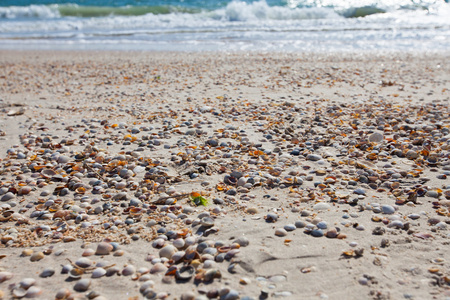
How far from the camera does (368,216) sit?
9.03 feet

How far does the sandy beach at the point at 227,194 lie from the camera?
2.14 m

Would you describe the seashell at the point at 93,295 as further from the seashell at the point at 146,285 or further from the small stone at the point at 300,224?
the small stone at the point at 300,224

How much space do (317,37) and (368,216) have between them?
13.0 metres

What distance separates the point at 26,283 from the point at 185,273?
83 centimetres

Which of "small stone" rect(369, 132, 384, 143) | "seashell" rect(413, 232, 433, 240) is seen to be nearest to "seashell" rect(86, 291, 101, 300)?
"seashell" rect(413, 232, 433, 240)

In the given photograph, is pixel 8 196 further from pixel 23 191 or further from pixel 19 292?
pixel 19 292

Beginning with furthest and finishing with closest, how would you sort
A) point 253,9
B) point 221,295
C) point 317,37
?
point 253,9 → point 317,37 → point 221,295

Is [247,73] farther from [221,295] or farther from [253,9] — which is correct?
[253,9]

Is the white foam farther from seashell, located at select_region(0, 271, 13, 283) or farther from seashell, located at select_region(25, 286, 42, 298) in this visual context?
seashell, located at select_region(25, 286, 42, 298)

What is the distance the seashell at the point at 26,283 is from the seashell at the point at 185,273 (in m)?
0.76

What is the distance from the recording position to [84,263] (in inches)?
89.0

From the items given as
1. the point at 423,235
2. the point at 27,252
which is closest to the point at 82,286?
the point at 27,252

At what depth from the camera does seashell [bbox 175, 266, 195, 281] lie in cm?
213

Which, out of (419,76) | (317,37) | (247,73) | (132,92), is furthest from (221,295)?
(317,37)
